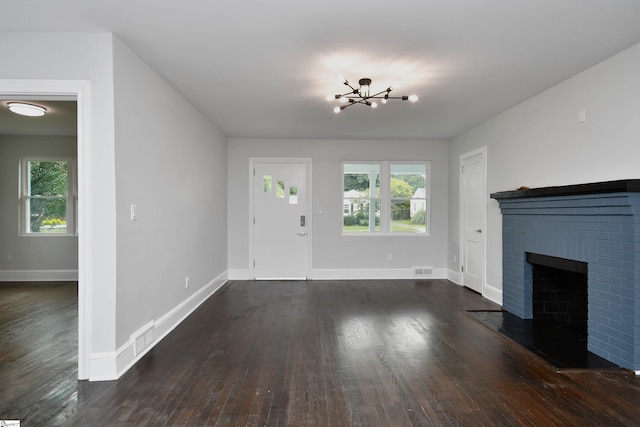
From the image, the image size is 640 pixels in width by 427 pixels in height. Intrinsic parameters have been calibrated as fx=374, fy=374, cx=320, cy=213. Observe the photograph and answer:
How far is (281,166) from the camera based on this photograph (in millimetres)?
6492

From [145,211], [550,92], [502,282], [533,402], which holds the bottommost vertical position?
[533,402]

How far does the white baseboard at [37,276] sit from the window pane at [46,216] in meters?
0.71

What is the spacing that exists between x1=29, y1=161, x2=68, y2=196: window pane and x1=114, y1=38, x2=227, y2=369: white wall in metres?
3.27

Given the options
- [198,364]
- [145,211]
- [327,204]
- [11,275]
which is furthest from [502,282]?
[11,275]

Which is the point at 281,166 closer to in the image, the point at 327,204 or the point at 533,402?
the point at 327,204

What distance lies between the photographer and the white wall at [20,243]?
6.38 m

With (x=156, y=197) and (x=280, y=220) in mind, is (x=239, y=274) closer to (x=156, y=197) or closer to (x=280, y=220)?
(x=280, y=220)

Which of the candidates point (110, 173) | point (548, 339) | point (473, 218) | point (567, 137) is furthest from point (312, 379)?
point (473, 218)

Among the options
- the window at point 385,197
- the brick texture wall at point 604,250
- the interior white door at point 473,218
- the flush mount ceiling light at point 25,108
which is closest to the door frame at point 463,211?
the interior white door at point 473,218

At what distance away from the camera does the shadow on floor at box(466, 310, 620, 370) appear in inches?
114

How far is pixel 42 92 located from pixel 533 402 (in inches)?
153

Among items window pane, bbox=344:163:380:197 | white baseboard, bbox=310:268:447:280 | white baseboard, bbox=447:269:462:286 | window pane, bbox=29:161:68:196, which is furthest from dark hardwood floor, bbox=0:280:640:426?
window pane, bbox=29:161:68:196

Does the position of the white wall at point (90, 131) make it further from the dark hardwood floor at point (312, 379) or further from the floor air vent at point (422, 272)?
the floor air vent at point (422, 272)

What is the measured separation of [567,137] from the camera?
3.65 metres
